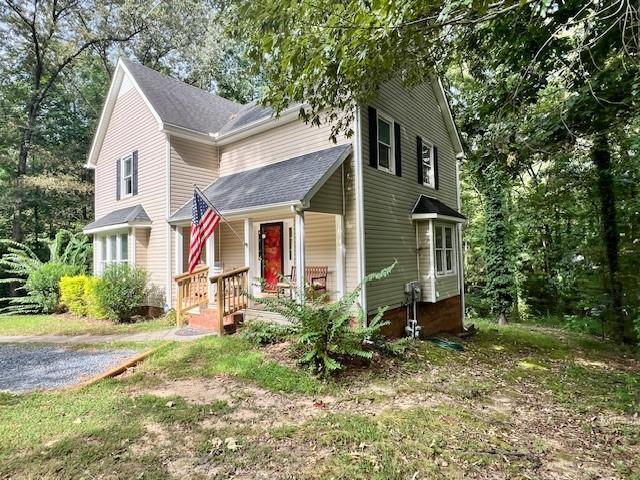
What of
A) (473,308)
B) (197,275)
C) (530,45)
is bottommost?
(473,308)

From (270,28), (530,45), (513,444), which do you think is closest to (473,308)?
(530,45)

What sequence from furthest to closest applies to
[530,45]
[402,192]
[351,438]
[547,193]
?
1. [547,193]
2. [402,192]
3. [530,45]
4. [351,438]

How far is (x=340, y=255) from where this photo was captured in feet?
26.1

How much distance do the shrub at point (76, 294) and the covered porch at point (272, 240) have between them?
3219 millimetres

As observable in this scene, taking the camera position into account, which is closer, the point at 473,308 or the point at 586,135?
the point at 586,135

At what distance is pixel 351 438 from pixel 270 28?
5.11 meters

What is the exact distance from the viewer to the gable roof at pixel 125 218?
10805mm

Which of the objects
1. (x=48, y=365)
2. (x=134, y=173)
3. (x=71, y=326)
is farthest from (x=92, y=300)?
(x=48, y=365)

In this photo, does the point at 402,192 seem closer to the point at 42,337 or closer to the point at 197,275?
the point at 197,275

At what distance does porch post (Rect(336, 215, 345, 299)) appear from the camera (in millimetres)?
Answer: 7881

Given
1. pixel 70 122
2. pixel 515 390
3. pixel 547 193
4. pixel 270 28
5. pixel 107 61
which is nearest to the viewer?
pixel 270 28

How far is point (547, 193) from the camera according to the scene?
12.7m

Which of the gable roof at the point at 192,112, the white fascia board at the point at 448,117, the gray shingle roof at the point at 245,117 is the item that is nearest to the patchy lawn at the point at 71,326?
the gable roof at the point at 192,112

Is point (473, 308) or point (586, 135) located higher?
point (586, 135)
